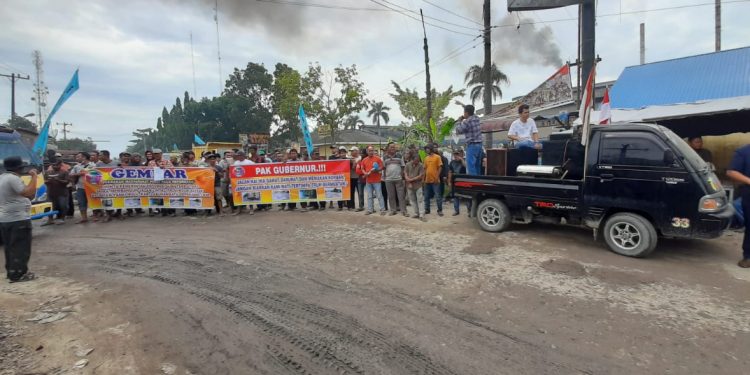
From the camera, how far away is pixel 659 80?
38.6 feet

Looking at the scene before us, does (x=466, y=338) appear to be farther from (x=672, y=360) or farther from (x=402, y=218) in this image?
(x=402, y=218)

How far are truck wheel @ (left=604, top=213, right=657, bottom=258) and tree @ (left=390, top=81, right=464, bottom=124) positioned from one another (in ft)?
75.1

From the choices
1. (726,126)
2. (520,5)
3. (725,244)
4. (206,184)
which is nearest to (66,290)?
(206,184)

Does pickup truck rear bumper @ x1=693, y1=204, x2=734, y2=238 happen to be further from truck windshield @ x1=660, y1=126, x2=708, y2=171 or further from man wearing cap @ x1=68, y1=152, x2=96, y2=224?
man wearing cap @ x1=68, y1=152, x2=96, y2=224

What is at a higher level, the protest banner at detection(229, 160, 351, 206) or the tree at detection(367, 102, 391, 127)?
the tree at detection(367, 102, 391, 127)

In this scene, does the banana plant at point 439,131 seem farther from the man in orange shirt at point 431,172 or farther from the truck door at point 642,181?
the truck door at point 642,181

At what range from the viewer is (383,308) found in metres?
3.97

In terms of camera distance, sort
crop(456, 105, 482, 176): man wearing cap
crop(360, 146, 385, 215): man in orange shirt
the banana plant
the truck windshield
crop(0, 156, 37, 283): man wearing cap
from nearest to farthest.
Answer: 1. crop(0, 156, 37, 283): man wearing cap
2. the truck windshield
3. crop(456, 105, 482, 176): man wearing cap
4. crop(360, 146, 385, 215): man in orange shirt
5. the banana plant

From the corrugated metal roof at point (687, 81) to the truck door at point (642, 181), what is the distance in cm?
637

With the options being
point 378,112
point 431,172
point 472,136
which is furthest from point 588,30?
point 378,112

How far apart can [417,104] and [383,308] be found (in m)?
27.5

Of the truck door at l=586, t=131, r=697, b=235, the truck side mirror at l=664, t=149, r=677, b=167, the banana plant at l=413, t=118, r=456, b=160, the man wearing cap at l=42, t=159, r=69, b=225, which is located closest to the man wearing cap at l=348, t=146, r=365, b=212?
the banana plant at l=413, t=118, r=456, b=160

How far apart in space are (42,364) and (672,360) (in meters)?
5.27

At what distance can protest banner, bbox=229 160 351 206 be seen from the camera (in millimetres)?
9883
